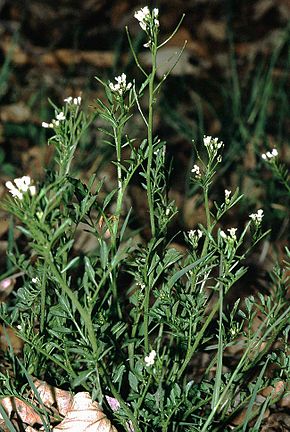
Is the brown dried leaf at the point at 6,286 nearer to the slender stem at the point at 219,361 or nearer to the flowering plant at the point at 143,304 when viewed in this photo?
the flowering plant at the point at 143,304

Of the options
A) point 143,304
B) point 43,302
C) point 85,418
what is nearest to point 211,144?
point 143,304

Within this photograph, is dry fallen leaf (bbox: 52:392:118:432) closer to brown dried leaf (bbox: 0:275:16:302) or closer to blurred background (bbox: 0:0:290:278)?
brown dried leaf (bbox: 0:275:16:302)

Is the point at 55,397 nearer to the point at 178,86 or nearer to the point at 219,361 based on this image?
the point at 219,361

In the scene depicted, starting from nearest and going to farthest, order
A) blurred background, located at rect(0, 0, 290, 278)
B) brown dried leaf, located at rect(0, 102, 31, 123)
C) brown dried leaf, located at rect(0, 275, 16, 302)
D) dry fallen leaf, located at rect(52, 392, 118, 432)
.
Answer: dry fallen leaf, located at rect(52, 392, 118, 432)
brown dried leaf, located at rect(0, 275, 16, 302)
blurred background, located at rect(0, 0, 290, 278)
brown dried leaf, located at rect(0, 102, 31, 123)

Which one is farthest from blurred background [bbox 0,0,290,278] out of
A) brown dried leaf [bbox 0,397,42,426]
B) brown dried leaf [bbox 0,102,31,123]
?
brown dried leaf [bbox 0,397,42,426]

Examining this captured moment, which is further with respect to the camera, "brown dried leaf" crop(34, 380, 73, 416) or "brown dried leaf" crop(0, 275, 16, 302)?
"brown dried leaf" crop(0, 275, 16, 302)
